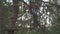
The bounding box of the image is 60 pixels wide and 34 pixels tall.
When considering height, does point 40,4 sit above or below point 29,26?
above

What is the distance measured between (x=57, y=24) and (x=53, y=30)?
0.44 feet

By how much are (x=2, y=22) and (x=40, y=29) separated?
0.67 m

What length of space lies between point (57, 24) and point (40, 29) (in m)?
0.33

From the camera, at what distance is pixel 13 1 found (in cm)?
332

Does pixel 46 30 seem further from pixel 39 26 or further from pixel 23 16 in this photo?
pixel 23 16

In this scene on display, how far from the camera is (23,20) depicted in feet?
11.0

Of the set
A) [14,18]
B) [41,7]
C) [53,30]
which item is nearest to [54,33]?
[53,30]

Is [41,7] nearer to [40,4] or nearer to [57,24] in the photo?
[40,4]

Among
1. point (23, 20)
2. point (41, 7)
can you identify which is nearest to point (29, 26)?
point (23, 20)

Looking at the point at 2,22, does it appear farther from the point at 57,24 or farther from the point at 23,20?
the point at 57,24

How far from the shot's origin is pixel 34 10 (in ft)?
11.2

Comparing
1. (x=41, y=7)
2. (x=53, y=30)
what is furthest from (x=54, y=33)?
(x=41, y=7)

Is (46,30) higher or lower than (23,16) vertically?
lower

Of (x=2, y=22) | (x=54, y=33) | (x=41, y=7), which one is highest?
(x=41, y=7)
